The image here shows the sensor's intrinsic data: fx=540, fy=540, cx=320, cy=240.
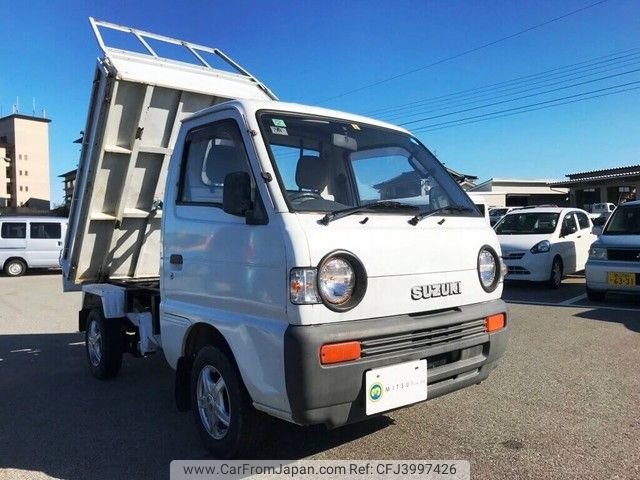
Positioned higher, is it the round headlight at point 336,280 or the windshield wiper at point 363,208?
the windshield wiper at point 363,208

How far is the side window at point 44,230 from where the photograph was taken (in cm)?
1812

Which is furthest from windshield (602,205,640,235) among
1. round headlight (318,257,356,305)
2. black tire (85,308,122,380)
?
black tire (85,308,122,380)

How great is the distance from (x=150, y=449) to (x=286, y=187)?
2.04m

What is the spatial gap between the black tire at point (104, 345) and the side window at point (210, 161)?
190cm

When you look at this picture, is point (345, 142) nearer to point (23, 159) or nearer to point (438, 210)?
point (438, 210)

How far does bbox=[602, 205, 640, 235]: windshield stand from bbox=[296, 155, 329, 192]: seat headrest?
6922 millimetres

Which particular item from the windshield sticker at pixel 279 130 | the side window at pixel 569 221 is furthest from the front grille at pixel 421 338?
the side window at pixel 569 221

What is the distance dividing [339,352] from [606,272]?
24.0 feet

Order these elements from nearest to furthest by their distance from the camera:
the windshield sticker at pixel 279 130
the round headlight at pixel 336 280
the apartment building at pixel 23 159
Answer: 1. the round headlight at pixel 336 280
2. the windshield sticker at pixel 279 130
3. the apartment building at pixel 23 159

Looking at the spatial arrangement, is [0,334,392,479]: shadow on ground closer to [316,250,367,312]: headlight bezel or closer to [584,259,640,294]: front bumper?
[316,250,367,312]: headlight bezel

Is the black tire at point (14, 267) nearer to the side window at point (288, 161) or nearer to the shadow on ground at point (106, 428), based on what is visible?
the shadow on ground at point (106, 428)

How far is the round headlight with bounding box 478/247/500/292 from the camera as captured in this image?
356 centimetres

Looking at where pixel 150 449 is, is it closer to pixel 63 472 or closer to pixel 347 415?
pixel 63 472

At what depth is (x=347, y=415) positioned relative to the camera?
2.83m
